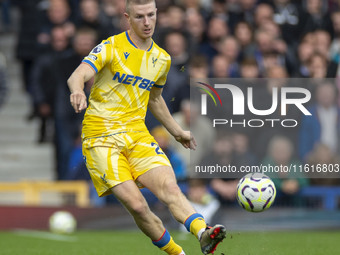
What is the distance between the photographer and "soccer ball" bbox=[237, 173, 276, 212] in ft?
26.5

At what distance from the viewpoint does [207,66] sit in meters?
14.3

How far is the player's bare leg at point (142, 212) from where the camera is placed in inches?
296

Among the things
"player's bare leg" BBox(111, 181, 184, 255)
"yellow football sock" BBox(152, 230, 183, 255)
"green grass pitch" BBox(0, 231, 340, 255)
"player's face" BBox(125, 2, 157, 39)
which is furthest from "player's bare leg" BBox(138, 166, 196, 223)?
"player's face" BBox(125, 2, 157, 39)

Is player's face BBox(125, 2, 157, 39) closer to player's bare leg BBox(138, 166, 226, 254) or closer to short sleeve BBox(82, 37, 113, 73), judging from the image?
short sleeve BBox(82, 37, 113, 73)

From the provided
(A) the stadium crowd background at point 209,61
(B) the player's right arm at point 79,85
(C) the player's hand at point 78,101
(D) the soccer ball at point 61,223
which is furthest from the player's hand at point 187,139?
(D) the soccer ball at point 61,223

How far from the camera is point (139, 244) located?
448 inches

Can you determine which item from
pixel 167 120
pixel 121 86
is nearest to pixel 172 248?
pixel 167 120

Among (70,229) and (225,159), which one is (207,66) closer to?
(225,159)

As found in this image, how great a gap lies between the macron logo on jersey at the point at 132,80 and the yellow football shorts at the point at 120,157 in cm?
45

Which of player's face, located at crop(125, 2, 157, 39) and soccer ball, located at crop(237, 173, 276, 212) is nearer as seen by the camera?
player's face, located at crop(125, 2, 157, 39)

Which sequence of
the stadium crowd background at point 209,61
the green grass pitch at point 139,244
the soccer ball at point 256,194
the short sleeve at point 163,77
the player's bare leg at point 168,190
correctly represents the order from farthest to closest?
the stadium crowd background at point 209,61
the green grass pitch at point 139,244
the soccer ball at point 256,194
the short sleeve at point 163,77
the player's bare leg at point 168,190

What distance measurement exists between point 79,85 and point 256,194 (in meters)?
2.15

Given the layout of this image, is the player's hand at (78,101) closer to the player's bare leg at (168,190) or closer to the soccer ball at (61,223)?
the player's bare leg at (168,190)

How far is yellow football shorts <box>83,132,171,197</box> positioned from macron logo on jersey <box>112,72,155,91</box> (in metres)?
0.45
